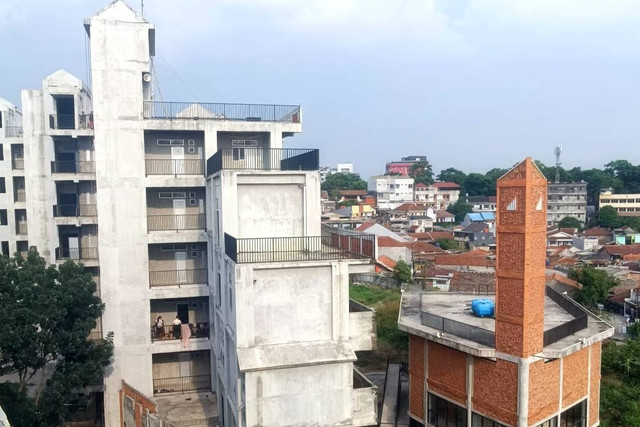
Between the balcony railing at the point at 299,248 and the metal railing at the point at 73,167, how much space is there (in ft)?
40.8

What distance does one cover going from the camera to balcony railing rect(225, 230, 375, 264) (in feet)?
53.5

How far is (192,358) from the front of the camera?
2377 cm

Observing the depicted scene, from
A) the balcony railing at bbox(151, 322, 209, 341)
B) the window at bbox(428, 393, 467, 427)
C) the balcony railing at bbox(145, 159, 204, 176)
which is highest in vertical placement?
the balcony railing at bbox(145, 159, 204, 176)

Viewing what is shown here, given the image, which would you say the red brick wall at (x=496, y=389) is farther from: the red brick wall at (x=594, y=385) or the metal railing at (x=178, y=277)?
the metal railing at (x=178, y=277)

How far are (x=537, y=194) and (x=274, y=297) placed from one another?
8.01 metres

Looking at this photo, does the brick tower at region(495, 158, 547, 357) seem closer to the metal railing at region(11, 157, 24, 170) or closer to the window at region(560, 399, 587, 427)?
the window at region(560, 399, 587, 427)

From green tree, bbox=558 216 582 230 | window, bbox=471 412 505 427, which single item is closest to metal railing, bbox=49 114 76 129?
window, bbox=471 412 505 427

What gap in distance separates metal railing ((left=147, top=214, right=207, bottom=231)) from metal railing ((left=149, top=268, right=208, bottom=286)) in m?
1.88

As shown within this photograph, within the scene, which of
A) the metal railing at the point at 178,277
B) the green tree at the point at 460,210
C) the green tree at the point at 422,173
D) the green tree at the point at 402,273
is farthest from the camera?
the green tree at the point at 422,173

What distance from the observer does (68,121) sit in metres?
27.8

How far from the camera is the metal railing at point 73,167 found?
25.9 m

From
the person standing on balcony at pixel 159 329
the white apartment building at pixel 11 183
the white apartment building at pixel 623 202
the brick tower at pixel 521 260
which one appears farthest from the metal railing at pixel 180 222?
the white apartment building at pixel 623 202

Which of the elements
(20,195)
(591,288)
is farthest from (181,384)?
(591,288)

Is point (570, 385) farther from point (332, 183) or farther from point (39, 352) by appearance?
point (332, 183)
